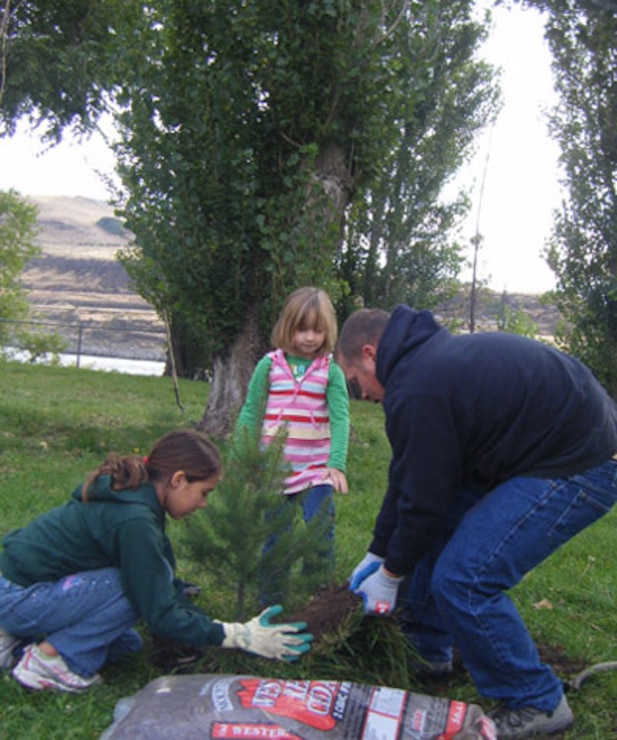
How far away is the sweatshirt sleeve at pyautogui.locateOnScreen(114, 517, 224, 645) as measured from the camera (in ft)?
9.54

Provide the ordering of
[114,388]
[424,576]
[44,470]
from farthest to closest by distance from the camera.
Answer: [114,388]
[44,470]
[424,576]

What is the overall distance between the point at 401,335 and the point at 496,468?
1.82ft

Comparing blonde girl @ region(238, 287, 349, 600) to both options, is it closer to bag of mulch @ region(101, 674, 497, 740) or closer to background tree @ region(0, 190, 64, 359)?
bag of mulch @ region(101, 674, 497, 740)

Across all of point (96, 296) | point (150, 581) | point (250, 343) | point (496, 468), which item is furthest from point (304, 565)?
point (96, 296)

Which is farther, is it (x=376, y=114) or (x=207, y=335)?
(x=207, y=335)

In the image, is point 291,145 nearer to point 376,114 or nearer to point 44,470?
point 376,114

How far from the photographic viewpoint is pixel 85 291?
75.6 metres

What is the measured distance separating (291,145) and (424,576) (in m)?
6.00

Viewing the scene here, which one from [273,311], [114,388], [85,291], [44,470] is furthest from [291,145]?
[85,291]

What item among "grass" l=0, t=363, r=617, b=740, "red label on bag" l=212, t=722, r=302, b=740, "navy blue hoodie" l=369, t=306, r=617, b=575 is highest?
"navy blue hoodie" l=369, t=306, r=617, b=575

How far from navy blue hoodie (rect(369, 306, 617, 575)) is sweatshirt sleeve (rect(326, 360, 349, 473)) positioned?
3.21 feet

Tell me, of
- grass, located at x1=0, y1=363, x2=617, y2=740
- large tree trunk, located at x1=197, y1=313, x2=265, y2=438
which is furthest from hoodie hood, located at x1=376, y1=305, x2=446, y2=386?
large tree trunk, located at x1=197, y1=313, x2=265, y2=438

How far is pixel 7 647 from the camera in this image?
10.3 feet

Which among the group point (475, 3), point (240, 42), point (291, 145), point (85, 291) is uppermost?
point (475, 3)
